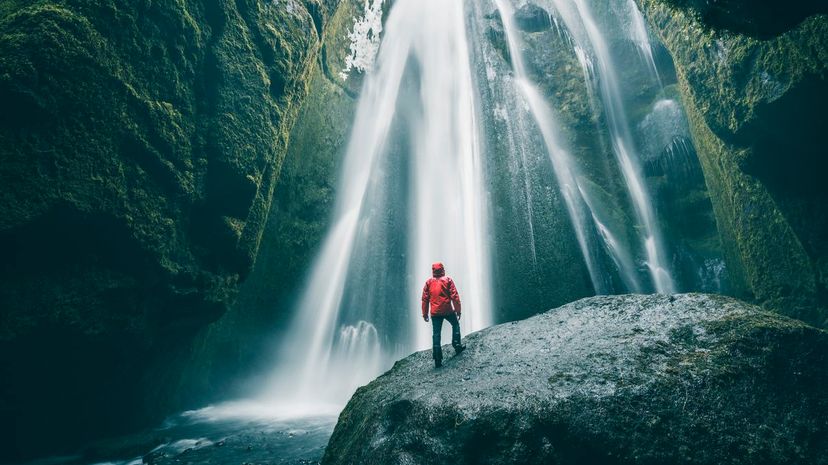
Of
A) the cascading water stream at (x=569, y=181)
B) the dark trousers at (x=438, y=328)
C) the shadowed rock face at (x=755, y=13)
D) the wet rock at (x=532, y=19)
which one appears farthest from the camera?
the wet rock at (x=532, y=19)

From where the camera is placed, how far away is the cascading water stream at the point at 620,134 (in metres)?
15.8

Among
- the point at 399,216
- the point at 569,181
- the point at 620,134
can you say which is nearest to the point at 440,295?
the point at 569,181

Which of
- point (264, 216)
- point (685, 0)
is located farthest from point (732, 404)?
point (264, 216)

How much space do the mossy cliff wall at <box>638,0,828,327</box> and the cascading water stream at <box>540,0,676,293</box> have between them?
3600mm

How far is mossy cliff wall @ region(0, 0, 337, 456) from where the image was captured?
21.1 ft

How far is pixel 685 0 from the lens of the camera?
691cm

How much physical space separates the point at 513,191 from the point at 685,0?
9.29m

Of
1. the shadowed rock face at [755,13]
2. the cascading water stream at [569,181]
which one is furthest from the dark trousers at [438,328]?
the cascading water stream at [569,181]

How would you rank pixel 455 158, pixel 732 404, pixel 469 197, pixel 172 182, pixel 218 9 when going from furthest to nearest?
1. pixel 455 158
2. pixel 469 197
3. pixel 218 9
4. pixel 172 182
5. pixel 732 404

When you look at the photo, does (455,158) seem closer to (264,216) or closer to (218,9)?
(264,216)

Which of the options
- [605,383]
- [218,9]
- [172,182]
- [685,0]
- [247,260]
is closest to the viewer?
[605,383]

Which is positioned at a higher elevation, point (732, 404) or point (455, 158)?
point (455, 158)

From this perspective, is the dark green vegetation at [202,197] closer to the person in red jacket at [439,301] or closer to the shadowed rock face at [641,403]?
the shadowed rock face at [641,403]

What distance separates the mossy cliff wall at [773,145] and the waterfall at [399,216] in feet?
27.8
